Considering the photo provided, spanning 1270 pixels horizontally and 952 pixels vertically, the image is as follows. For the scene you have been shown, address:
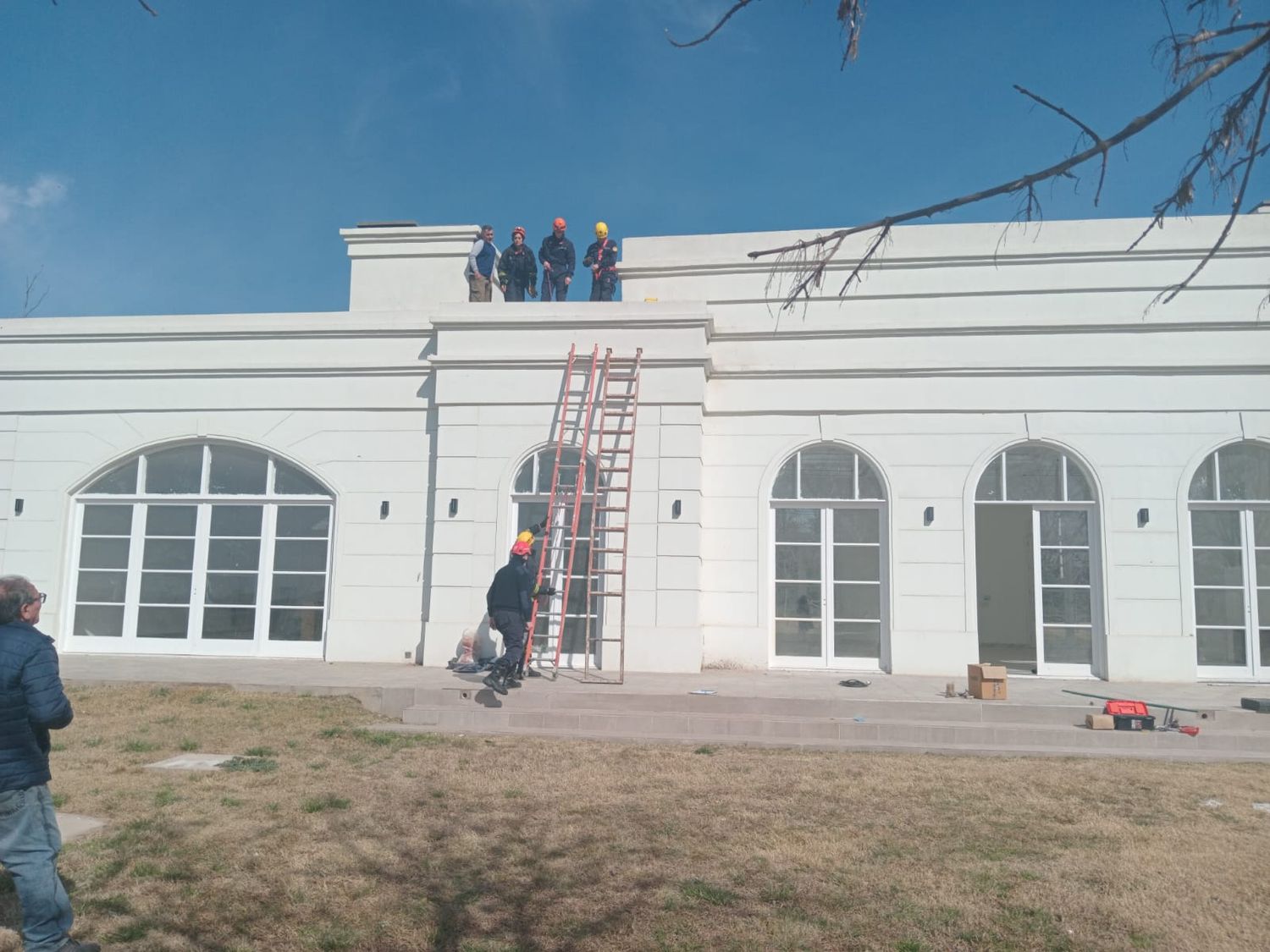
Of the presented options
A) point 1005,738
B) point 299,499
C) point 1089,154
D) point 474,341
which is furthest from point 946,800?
point 299,499

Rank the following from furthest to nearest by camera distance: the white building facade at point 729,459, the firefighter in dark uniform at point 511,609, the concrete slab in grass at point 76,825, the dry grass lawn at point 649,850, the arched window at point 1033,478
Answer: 1. the arched window at point 1033,478
2. the white building facade at point 729,459
3. the firefighter in dark uniform at point 511,609
4. the concrete slab in grass at point 76,825
5. the dry grass lawn at point 649,850

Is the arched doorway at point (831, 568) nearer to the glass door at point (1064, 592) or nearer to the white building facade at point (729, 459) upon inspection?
the white building facade at point (729, 459)

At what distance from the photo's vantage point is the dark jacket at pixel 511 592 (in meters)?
10.5

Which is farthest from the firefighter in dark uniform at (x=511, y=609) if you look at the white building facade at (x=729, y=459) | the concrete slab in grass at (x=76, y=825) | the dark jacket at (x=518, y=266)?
the dark jacket at (x=518, y=266)

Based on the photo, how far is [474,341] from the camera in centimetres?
1300

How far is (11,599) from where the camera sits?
4250mm

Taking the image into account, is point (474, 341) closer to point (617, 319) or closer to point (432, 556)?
point (617, 319)

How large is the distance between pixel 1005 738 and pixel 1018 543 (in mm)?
9909

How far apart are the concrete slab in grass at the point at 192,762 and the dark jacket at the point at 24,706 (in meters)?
3.75

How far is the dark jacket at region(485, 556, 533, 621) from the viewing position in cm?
1048

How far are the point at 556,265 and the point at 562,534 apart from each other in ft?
14.5

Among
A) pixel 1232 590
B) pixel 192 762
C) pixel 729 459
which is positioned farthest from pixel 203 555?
pixel 1232 590

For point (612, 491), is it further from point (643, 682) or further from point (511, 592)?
point (643, 682)

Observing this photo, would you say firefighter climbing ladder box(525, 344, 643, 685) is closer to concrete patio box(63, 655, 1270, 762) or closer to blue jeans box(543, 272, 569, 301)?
concrete patio box(63, 655, 1270, 762)
